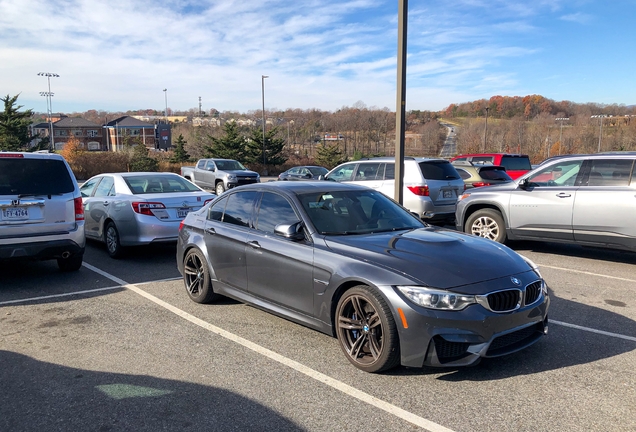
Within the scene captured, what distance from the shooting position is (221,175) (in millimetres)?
26188

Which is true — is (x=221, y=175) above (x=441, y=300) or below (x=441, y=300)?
below

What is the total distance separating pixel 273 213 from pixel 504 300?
2440 millimetres

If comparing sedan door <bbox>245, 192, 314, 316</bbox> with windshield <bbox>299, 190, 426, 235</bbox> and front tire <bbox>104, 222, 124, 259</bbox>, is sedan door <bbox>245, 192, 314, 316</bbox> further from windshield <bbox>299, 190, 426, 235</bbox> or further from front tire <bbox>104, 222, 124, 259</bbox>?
front tire <bbox>104, 222, 124, 259</bbox>

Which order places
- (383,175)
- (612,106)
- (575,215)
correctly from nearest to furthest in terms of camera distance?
(575,215)
(383,175)
(612,106)

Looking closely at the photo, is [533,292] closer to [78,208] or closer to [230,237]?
[230,237]

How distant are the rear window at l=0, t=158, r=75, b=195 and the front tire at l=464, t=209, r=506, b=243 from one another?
274 inches

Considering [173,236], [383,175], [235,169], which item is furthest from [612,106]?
[173,236]

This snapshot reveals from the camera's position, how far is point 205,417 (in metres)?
3.47

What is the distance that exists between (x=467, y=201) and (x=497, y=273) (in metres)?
6.16

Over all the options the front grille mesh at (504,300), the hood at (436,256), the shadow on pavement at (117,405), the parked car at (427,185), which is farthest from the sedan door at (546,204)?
the shadow on pavement at (117,405)

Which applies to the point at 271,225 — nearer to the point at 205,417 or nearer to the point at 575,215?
the point at 205,417

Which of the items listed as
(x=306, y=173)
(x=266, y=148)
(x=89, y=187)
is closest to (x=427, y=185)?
(x=89, y=187)

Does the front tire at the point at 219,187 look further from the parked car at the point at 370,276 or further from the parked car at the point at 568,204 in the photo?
the parked car at the point at 370,276

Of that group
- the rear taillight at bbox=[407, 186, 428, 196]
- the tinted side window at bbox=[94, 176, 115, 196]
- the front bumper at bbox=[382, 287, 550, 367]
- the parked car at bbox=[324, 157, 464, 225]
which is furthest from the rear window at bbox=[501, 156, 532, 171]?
the front bumper at bbox=[382, 287, 550, 367]
